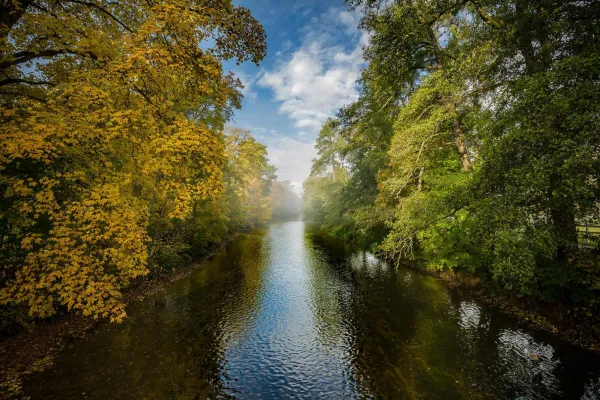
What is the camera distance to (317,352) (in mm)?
9867

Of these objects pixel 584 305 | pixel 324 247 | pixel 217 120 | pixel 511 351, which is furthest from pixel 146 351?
pixel 324 247

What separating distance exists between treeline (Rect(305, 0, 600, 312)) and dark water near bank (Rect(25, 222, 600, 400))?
2.47 metres

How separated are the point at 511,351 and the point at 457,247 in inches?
276

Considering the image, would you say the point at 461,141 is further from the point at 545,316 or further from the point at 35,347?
the point at 35,347

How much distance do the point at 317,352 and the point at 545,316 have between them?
9769mm

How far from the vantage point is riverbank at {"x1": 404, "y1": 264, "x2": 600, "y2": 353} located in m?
9.53

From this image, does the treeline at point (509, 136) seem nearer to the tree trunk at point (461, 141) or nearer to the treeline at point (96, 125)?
the tree trunk at point (461, 141)

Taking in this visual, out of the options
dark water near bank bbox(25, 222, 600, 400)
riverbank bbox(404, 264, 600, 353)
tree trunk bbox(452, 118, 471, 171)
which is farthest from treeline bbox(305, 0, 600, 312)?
dark water near bank bbox(25, 222, 600, 400)

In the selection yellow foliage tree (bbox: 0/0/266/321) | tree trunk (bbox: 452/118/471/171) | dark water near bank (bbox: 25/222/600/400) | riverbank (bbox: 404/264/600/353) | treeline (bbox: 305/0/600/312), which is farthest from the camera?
tree trunk (bbox: 452/118/471/171)

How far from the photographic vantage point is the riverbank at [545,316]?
31.3 ft

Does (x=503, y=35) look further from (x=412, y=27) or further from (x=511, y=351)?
(x=511, y=351)

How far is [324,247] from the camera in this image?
1171 inches

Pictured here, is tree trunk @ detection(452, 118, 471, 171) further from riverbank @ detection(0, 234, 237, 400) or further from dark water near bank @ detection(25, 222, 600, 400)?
riverbank @ detection(0, 234, 237, 400)

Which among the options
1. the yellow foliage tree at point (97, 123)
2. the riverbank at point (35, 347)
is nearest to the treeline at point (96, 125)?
the yellow foliage tree at point (97, 123)
